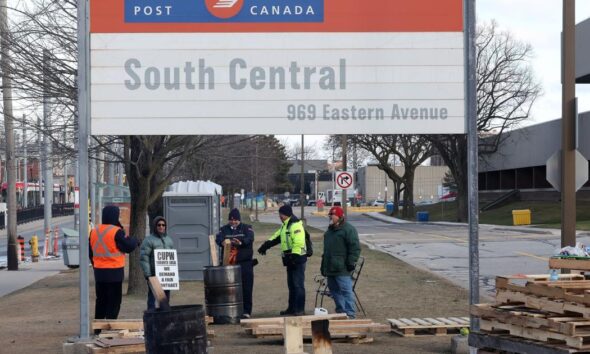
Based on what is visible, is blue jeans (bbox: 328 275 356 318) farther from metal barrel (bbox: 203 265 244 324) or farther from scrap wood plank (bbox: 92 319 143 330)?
scrap wood plank (bbox: 92 319 143 330)

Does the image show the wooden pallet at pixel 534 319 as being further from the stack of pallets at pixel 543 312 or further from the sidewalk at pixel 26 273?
the sidewalk at pixel 26 273

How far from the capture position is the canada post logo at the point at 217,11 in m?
11.0

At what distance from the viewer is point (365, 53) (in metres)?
11.1

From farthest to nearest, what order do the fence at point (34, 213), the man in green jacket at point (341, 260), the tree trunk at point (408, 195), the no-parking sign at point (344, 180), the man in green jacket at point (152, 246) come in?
1. the tree trunk at point (408, 195)
2. the fence at point (34, 213)
3. the no-parking sign at point (344, 180)
4. the man in green jacket at point (341, 260)
5. the man in green jacket at point (152, 246)

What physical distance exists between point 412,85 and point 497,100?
4843 cm

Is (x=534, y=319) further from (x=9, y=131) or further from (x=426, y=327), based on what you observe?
(x=9, y=131)

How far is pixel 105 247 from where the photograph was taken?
1221cm

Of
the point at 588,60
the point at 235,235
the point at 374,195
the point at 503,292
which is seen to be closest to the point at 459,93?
the point at 503,292

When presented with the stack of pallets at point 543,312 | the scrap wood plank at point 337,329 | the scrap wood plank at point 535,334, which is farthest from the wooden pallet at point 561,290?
the scrap wood plank at point 337,329

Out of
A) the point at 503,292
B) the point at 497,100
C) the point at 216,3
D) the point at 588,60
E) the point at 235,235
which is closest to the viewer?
the point at 503,292

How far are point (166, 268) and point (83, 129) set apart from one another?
6.78 feet

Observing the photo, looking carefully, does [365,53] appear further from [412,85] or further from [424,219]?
[424,219]

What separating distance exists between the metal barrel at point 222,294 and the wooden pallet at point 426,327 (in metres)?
2.52

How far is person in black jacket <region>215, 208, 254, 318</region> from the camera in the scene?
14.6 meters
